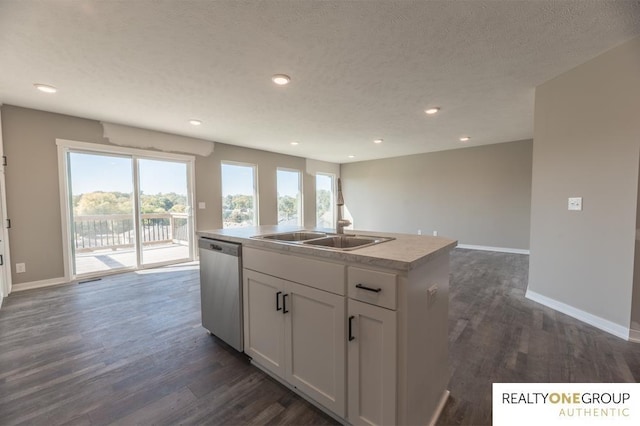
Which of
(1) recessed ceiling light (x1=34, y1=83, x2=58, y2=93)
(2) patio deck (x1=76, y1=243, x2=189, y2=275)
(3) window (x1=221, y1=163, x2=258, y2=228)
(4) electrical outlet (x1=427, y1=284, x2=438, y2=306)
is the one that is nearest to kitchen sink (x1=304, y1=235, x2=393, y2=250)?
(4) electrical outlet (x1=427, y1=284, x2=438, y2=306)

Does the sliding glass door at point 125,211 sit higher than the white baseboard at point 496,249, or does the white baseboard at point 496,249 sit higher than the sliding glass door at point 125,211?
the sliding glass door at point 125,211

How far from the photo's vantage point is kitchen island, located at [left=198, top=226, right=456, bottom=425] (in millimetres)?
1117

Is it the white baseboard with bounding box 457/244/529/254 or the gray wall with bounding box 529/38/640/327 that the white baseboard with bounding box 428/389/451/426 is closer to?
the gray wall with bounding box 529/38/640/327

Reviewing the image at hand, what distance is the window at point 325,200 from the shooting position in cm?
802

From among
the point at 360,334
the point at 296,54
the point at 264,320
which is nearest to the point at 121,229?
the point at 264,320

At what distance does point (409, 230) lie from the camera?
7168 mm

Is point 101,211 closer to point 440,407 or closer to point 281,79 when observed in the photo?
point 281,79

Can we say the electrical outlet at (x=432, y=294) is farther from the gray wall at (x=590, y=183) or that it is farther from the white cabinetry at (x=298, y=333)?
the gray wall at (x=590, y=183)

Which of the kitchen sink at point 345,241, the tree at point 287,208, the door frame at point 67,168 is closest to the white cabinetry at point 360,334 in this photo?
the kitchen sink at point 345,241

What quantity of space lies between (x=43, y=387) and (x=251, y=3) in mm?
2705

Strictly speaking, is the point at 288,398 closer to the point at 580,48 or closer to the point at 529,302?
the point at 529,302

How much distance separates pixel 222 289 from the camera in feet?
6.59

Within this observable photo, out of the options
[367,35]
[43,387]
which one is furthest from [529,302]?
[43,387]

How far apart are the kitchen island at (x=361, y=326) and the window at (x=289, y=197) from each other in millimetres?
5213
